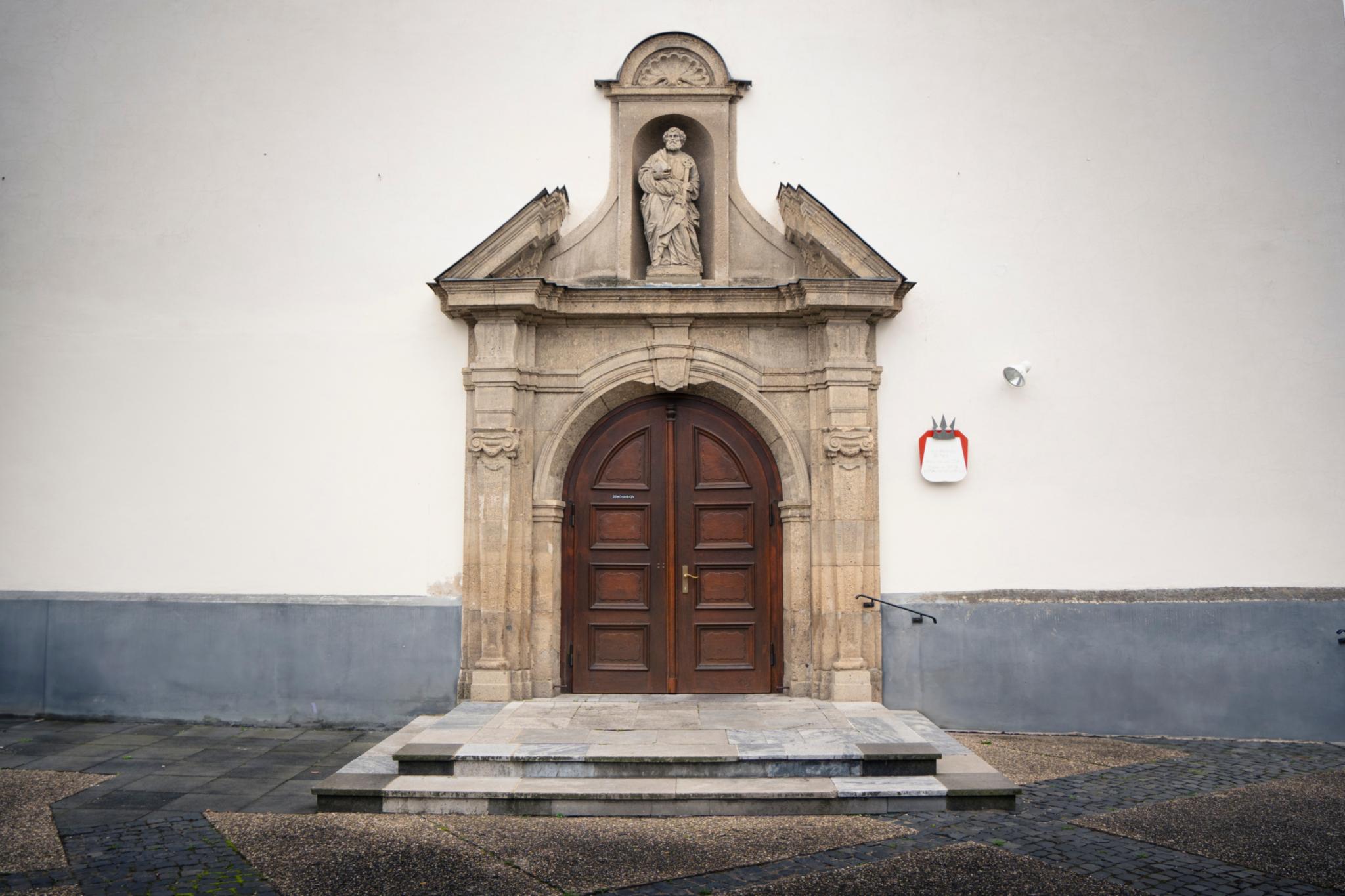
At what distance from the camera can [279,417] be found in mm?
6980

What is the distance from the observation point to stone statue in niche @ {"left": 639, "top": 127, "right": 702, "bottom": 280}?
7.01 meters

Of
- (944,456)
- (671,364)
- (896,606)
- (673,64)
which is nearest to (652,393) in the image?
(671,364)

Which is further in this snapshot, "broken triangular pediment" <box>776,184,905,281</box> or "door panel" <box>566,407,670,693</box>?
"door panel" <box>566,407,670,693</box>

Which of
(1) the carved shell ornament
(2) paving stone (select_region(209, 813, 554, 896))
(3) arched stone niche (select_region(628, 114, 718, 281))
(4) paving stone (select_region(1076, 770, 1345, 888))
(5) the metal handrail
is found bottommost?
(4) paving stone (select_region(1076, 770, 1345, 888))

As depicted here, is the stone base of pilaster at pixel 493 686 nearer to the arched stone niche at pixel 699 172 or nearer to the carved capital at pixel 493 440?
the carved capital at pixel 493 440

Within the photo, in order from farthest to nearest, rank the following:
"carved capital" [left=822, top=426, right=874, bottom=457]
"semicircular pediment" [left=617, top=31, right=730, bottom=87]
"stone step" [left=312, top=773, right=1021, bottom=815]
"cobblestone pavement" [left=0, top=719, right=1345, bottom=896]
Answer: "semicircular pediment" [left=617, top=31, right=730, bottom=87]
"carved capital" [left=822, top=426, right=874, bottom=457]
"stone step" [left=312, top=773, right=1021, bottom=815]
"cobblestone pavement" [left=0, top=719, right=1345, bottom=896]

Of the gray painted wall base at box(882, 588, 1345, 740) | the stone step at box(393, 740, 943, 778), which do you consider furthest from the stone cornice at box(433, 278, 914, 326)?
the stone step at box(393, 740, 943, 778)

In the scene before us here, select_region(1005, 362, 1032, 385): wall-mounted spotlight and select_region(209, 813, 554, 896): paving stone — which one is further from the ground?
select_region(1005, 362, 1032, 385): wall-mounted spotlight

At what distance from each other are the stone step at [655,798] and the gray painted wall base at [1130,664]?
1.76 meters

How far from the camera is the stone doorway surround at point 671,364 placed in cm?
670

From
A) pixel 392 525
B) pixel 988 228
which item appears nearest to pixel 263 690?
pixel 392 525

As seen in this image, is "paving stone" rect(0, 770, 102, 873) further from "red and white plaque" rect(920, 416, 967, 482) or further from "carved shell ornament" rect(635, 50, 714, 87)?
"carved shell ornament" rect(635, 50, 714, 87)

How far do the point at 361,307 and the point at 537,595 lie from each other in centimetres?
241

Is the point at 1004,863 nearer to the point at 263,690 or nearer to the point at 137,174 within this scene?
the point at 263,690
